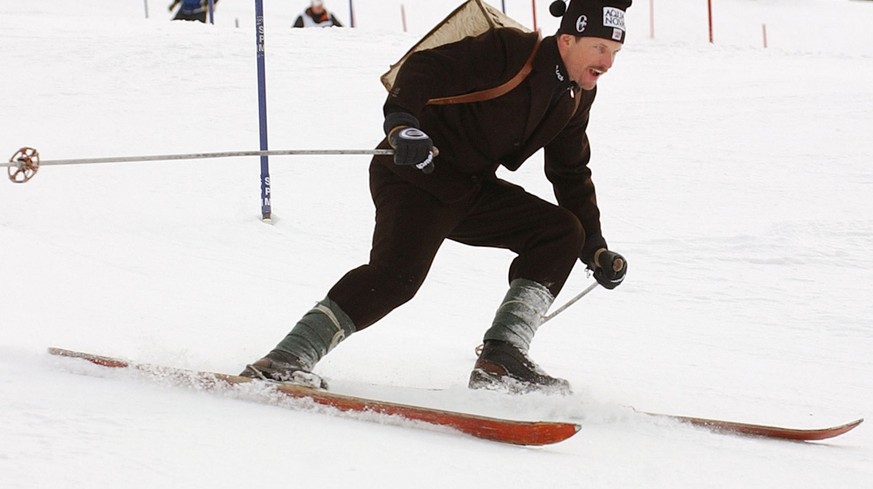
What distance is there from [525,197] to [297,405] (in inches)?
41.4

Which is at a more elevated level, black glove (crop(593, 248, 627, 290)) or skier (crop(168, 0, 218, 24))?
skier (crop(168, 0, 218, 24))

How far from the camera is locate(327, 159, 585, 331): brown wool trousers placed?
3.08 meters

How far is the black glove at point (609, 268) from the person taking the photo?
3.49 meters

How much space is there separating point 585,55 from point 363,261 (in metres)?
2.89

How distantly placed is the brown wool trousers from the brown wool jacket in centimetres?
6

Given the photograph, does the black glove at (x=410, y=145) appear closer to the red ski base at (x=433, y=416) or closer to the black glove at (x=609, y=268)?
the red ski base at (x=433, y=416)

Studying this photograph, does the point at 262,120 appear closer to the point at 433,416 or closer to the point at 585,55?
the point at 585,55

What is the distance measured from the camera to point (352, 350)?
4.03 meters

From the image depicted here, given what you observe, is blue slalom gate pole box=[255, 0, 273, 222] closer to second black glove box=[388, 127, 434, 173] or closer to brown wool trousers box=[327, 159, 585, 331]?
brown wool trousers box=[327, 159, 585, 331]

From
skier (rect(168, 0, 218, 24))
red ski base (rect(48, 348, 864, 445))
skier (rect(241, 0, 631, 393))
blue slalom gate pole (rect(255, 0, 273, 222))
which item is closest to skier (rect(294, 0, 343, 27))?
skier (rect(168, 0, 218, 24))

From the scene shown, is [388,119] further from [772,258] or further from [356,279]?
[772,258]

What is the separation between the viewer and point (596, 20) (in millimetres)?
3154

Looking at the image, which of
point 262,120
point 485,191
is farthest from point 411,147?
point 262,120

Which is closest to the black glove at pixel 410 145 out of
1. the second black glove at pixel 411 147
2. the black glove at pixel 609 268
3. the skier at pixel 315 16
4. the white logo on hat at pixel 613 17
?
the second black glove at pixel 411 147
